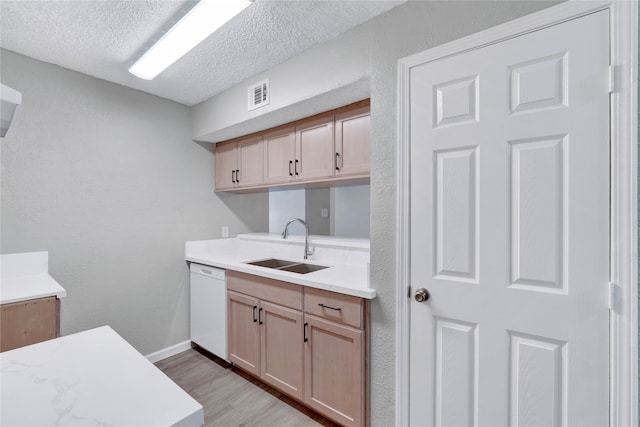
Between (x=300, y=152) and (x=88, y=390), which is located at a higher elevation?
(x=300, y=152)

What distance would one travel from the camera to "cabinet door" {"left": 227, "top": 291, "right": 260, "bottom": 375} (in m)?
2.15

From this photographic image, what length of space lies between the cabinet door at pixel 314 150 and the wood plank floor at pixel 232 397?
5.26 ft

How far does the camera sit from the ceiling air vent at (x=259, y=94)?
2.09 metres

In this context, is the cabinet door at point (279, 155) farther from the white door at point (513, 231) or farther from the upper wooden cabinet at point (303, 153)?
the white door at point (513, 231)

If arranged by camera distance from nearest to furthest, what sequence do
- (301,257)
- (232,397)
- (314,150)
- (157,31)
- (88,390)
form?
1. (88,390)
2. (157,31)
3. (232,397)
4. (314,150)
5. (301,257)

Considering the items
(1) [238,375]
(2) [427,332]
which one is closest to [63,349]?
(2) [427,332]

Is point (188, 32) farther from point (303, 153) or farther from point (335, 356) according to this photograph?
point (335, 356)

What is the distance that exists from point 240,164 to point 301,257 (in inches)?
42.2

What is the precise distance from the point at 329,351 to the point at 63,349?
126 centimetres

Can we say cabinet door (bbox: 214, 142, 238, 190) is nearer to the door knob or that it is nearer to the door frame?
the door knob

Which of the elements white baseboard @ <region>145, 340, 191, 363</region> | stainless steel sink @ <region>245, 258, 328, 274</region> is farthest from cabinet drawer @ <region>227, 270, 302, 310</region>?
white baseboard @ <region>145, 340, 191, 363</region>

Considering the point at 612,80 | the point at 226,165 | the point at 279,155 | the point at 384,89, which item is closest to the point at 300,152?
the point at 279,155

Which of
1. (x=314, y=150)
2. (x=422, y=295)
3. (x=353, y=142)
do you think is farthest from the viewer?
(x=314, y=150)

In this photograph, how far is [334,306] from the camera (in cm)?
170
